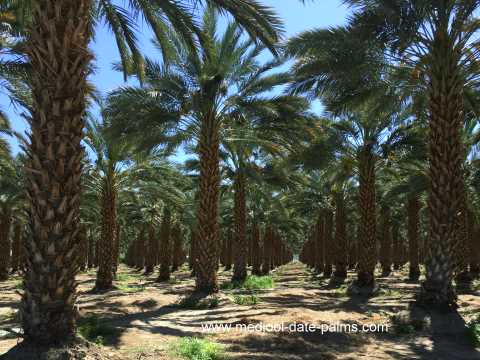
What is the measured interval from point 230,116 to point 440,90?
739 centimetres

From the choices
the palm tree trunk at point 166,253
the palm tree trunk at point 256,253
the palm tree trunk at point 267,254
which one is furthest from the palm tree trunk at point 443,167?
the palm tree trunk at point 267,254

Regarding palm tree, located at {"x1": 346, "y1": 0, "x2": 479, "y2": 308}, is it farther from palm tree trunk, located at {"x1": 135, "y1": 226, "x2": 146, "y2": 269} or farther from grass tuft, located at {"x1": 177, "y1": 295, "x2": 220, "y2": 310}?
palm tree trunk, located at {"x1": 135, "y1": 226, "x2": 146, "y2": 269}

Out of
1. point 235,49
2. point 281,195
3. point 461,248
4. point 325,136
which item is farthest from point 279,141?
point 281,195

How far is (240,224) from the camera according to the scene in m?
23.4

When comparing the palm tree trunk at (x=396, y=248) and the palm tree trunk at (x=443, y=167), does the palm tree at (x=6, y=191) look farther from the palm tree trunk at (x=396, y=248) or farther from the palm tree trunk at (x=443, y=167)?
the palm tree trunk at (x=396, y=248)

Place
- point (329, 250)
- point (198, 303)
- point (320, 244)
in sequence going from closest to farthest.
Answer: point (198, 303)
point (329, 250)
point (320, 244)

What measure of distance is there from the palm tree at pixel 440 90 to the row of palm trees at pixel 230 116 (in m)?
0.03

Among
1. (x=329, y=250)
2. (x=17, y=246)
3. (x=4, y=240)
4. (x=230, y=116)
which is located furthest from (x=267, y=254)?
(x=230, y=116)

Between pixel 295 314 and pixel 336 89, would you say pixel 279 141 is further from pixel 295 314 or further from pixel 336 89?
pixel 295 314

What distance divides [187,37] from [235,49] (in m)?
5.65

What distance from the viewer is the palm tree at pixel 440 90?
10.9m

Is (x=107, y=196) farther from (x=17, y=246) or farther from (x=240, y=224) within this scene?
(x=17, y=246)

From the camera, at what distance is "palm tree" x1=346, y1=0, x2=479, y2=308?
10.9 metres

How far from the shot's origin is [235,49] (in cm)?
1496
